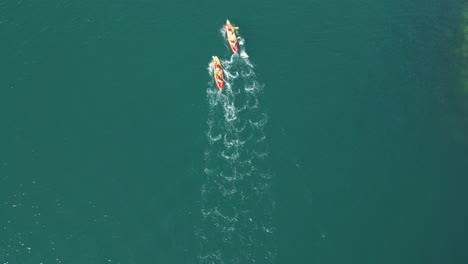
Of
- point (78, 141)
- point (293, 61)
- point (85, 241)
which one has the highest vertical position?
point (293, 61)

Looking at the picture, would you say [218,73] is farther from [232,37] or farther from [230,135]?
[230,135]

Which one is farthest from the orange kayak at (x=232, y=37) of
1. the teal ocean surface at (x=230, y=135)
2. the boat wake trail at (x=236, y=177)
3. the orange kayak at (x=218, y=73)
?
the orange kayak at (x=218, y=73)

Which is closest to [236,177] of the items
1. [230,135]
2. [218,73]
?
[230,135]

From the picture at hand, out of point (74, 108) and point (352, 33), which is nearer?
point (74, 108)

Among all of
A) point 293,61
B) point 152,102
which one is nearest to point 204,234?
point 152,102

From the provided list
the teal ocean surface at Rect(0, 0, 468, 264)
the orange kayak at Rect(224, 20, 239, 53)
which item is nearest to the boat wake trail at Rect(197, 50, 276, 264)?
the teal ocean surface at Rect(0, 0, 468, 264)

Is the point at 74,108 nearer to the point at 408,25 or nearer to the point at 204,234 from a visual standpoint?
the point at 204,234

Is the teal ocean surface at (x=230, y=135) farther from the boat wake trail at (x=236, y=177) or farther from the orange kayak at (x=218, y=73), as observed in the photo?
the orange kayak at (x=218, y=73)

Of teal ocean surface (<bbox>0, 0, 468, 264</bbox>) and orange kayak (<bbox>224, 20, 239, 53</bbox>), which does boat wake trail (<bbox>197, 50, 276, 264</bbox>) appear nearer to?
teal ocean surface (<bbox>0, 0, 468, 264</bbox>)
